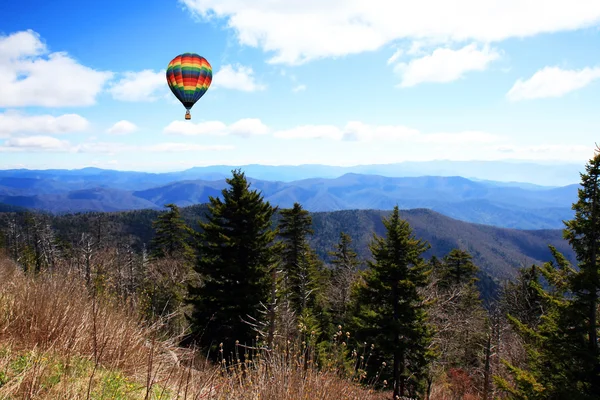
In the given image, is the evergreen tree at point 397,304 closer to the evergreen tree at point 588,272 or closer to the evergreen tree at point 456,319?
the evergreen tree at point 456,319

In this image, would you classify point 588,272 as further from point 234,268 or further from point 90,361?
point 90,361

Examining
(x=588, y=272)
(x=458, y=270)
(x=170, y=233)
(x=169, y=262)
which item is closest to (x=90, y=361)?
(x=588, y=272)

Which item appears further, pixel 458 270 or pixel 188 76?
pixel 458 270

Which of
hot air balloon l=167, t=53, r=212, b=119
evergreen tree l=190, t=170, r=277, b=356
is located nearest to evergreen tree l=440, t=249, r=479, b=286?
evergreen tree l=190, t=170, r=277, b=356

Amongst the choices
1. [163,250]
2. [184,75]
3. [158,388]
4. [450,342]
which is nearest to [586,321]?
[158,388]

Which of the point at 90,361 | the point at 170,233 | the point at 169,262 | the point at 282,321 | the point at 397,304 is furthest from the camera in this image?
the point at 170,233

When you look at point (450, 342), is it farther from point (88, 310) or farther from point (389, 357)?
point (88, 310)

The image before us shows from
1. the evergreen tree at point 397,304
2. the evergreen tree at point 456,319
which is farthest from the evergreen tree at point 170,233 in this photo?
the evergreen tree at point 456,319
